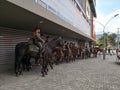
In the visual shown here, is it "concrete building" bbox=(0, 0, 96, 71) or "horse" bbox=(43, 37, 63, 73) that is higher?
"concrete building" bbox=(0, 0, 96, 71)

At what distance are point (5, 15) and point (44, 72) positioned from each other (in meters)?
3.93

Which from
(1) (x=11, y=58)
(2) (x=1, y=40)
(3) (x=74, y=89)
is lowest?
(3) (x=74, y=89)

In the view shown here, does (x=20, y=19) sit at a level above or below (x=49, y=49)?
above

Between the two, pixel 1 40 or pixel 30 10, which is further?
pixel 1 40

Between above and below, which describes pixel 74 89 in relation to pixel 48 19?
below

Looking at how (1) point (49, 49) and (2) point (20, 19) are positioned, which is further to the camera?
(1) point (49, 49)

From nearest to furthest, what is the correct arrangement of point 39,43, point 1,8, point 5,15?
point 1,8, point 5,15, point 39,43

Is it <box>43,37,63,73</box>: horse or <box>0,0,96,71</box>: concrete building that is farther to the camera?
<box>43,37,63,73</box>: horse

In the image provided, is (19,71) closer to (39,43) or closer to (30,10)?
(39,43)

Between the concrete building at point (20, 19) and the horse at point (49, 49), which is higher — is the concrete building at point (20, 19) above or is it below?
above

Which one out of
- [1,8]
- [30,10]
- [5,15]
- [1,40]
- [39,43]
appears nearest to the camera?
[1,8]

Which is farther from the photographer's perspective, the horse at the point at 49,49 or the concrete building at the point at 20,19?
the horse at the point at 49,49

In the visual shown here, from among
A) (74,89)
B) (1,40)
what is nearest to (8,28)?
(1,40)

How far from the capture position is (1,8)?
915cm
